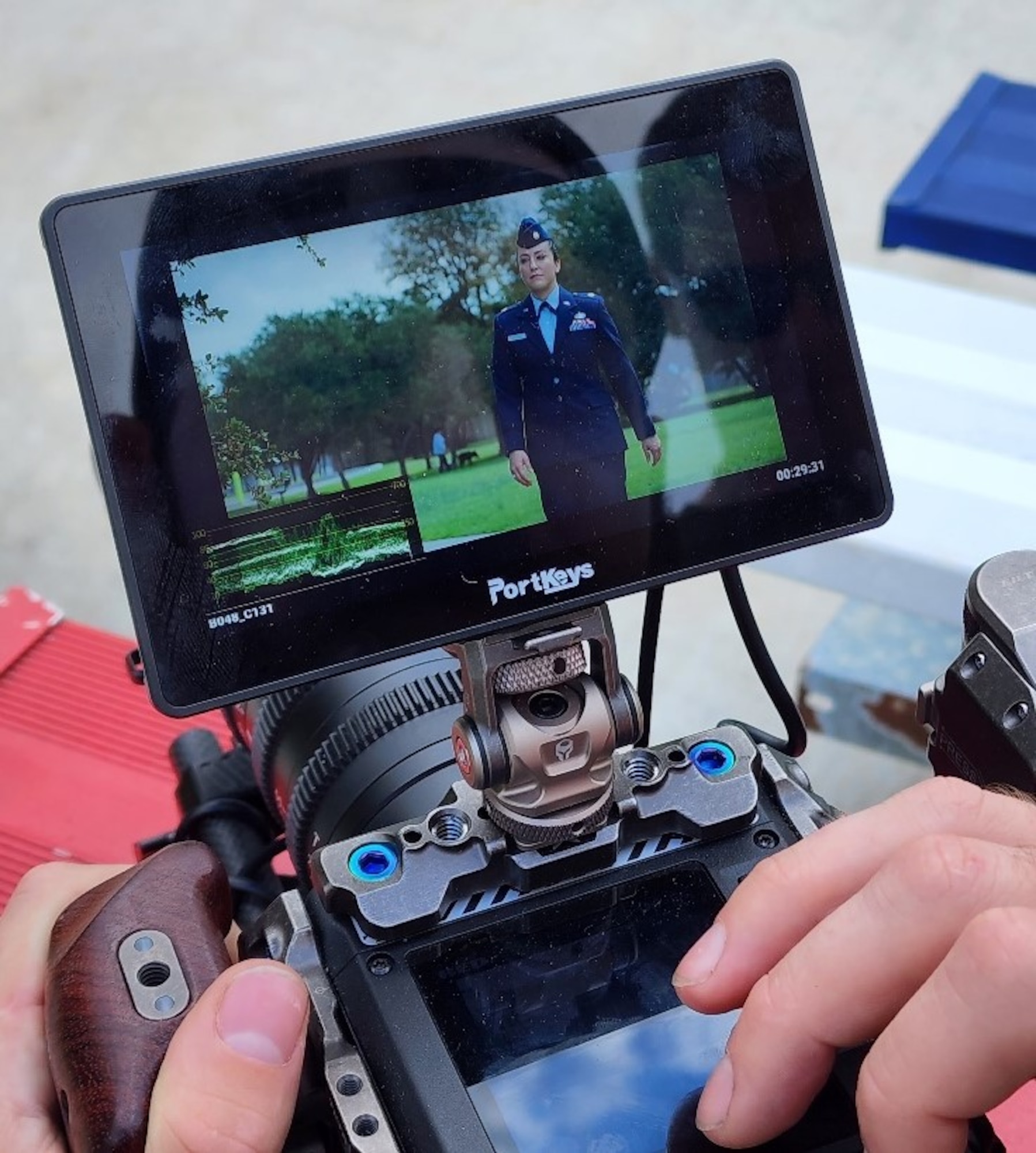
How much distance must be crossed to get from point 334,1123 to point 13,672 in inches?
25.5

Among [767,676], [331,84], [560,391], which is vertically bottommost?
[331,84]

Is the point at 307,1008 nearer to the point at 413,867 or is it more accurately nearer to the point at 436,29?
the point at 413,867

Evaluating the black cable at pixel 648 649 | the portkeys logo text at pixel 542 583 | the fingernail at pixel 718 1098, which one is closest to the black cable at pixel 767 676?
the black cable at pixel 648 649

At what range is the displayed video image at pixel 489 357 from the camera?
608 millimetres

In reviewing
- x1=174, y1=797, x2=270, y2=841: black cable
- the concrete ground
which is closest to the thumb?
x1=174, y1=797, x2=270, y2=841: black cable

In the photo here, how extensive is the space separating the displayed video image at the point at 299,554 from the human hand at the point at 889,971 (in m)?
0.21

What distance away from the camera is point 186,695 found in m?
0.61

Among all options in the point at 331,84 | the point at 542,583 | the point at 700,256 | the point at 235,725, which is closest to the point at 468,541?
the point at 542,583

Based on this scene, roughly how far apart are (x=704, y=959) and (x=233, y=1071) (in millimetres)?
173

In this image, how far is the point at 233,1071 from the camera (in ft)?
1.74

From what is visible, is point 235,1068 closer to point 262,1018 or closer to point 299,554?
point 262,1018

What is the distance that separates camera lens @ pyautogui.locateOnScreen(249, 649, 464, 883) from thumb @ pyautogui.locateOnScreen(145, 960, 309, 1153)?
217 millimetres

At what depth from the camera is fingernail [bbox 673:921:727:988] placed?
545mm

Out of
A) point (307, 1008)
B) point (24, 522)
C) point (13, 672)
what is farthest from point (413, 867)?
point (24, 522)
